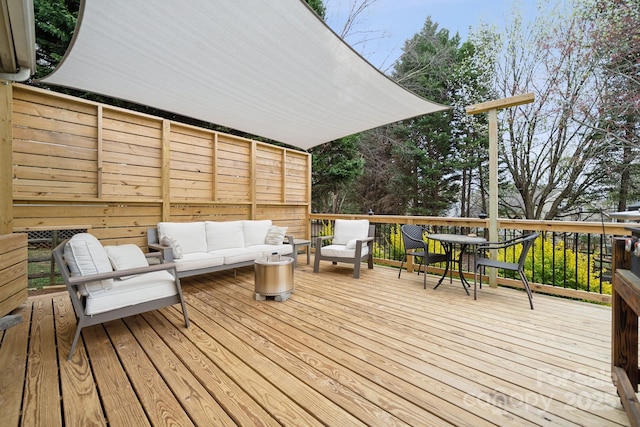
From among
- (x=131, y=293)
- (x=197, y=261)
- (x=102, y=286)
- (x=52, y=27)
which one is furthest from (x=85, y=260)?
(x=52, y=27)

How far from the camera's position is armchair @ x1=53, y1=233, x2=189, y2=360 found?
2086mm

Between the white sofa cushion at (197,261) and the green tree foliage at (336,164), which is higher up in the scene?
the green tree foliage at (336,164)

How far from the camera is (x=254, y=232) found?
4.94 m

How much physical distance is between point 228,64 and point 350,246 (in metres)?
3.11

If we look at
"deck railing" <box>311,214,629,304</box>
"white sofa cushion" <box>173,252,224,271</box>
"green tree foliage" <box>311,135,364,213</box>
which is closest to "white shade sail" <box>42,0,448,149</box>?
"deck railing" <box>311,214,629,304</box>

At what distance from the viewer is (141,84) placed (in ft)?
9.84

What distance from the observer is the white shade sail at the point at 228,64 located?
6.90 ft

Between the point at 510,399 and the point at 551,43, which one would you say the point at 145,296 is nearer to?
the point at 510,399

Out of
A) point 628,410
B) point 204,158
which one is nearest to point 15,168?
point 204,158

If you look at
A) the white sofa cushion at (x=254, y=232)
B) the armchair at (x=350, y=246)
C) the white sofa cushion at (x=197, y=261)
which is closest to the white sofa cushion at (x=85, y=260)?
the white sofa cushion at (x=197, y=261)

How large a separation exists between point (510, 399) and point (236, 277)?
373 centimetres

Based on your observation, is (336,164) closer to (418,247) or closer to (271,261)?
(418,247)

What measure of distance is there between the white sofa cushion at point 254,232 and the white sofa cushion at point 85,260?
102 inches

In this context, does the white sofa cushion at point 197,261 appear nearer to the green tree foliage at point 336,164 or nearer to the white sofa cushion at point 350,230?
the white sofa cushion at point 350,230
